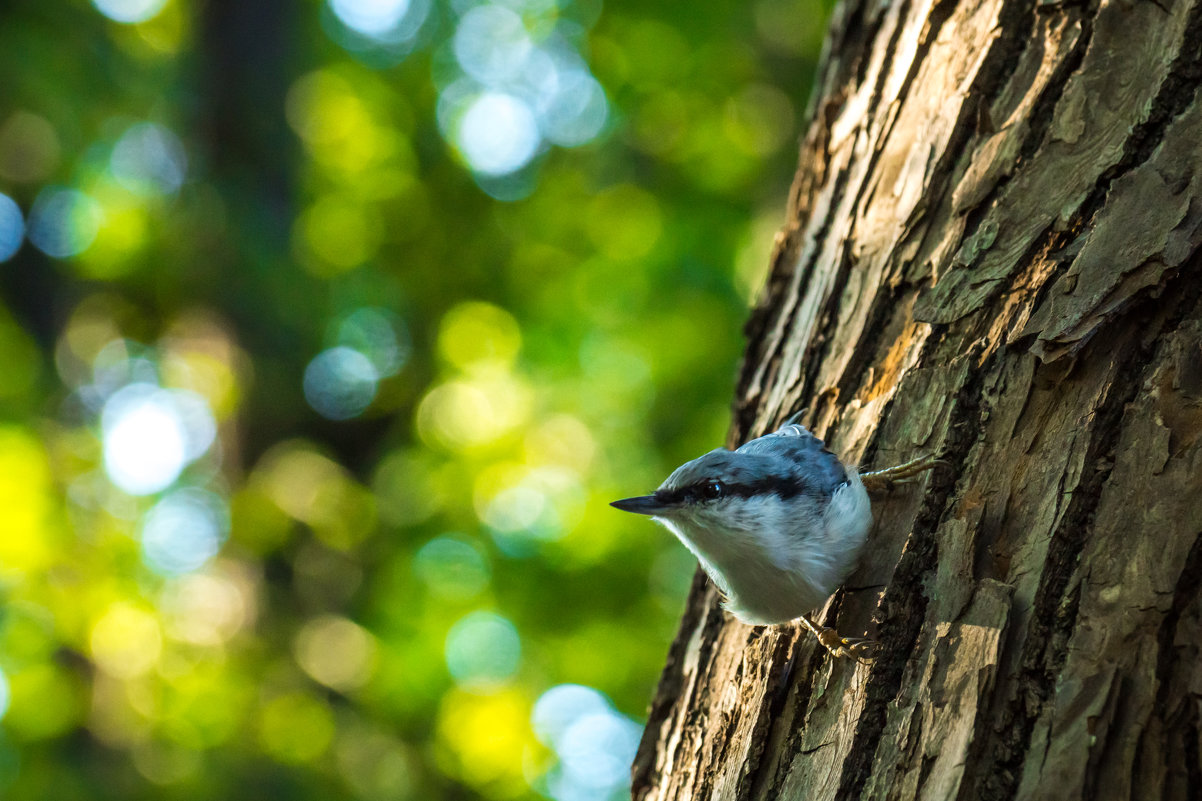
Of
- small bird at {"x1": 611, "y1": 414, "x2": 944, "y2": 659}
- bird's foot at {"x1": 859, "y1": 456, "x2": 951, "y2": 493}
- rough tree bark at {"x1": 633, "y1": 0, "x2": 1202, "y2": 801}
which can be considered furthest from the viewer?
small bird at {"x1": 611, "y1": 414, "x2": 944, "y2": 659}

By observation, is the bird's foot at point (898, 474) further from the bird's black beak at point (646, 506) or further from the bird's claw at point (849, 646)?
the bird's black beak at point (646, 506)

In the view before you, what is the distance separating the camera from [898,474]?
201cm

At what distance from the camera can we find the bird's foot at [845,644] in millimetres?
1708

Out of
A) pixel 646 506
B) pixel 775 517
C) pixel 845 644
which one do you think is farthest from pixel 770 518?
pixel 845 644

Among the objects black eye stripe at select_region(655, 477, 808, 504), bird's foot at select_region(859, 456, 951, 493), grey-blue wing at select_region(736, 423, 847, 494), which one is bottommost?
black eye stripe at select_region(655, 477, 808, 504)

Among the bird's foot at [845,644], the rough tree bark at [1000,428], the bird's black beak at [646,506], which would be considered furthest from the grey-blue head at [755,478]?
the bird's foot at [845,644]

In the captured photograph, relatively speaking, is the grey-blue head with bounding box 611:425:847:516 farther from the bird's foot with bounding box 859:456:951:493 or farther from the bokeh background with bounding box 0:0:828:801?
the bokeh background with bounding box 0:0:828:801

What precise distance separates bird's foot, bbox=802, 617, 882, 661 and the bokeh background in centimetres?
424

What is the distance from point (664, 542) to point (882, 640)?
5.84 metres

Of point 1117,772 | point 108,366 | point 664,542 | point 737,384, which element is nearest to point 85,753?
point 108,366

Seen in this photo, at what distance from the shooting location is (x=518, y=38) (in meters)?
8.75

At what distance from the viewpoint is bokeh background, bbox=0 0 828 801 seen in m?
6.23

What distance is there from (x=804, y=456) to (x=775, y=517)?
0.63 ft

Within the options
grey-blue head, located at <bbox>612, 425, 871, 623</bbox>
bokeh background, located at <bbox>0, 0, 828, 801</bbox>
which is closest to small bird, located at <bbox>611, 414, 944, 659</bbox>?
grey-blue head, located at <bbox>612, 425, 871, 623</bbox>
